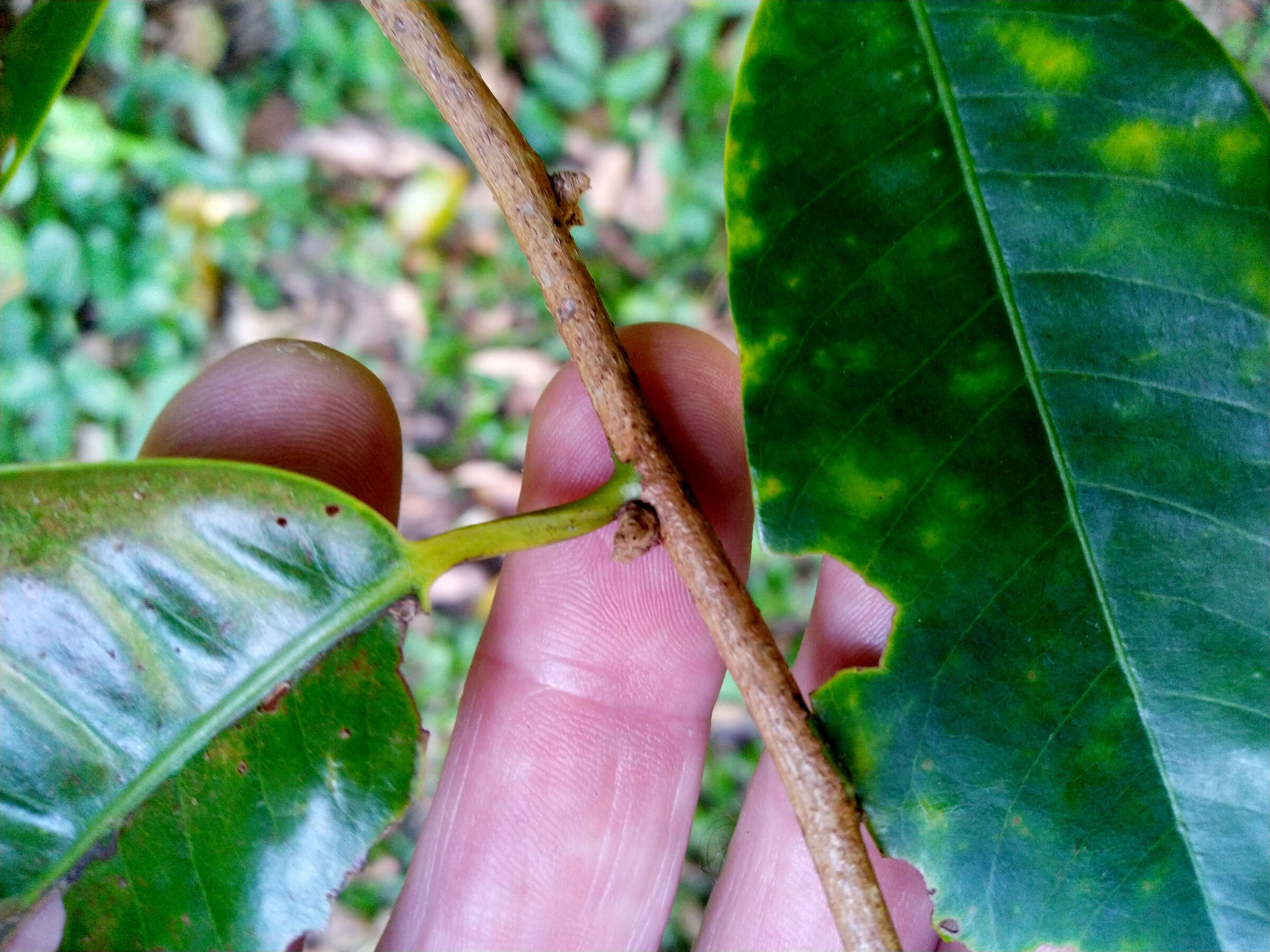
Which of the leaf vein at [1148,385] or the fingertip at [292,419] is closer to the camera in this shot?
the leaf vein at [1148,385]

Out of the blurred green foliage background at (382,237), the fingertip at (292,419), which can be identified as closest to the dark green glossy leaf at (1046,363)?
the fingertip at (292,419)

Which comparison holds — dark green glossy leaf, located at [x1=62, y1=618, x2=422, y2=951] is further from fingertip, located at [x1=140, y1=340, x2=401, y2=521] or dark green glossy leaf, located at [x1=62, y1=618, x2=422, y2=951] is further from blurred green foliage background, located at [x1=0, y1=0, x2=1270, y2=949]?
blurred green foliage background, located at [x1=0, y1=0, x2=1270, y2=949]

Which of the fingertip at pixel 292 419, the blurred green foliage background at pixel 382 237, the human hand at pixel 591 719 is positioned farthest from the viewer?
the blurred green foliage background at pixel 382 237

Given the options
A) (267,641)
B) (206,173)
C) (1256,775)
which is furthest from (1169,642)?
(206,173)

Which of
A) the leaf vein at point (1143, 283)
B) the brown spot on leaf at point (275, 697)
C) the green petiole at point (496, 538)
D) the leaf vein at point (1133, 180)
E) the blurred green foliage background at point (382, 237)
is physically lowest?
the brown spot on leaf at point (275, 697)

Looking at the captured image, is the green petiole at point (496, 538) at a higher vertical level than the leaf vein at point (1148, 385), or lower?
lower

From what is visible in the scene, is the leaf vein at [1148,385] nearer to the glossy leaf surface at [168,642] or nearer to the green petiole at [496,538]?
the green petiole at [496,538]

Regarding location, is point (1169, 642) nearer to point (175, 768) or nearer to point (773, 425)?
point (773, 425)

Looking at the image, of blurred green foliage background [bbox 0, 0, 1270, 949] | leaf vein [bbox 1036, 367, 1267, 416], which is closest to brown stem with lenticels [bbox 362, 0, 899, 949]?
leaf vein [bbox 1036, 367, 1267, 416]
